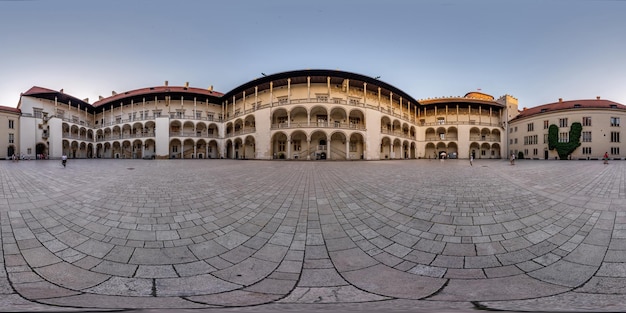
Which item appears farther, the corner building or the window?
the corner building

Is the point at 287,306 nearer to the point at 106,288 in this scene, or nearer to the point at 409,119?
the point at 106,288

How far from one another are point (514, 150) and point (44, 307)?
5943cm

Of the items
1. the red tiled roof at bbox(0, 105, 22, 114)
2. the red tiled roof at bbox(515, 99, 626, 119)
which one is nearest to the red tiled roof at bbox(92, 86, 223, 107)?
the red tiled roof at bbox(0, 105, 22, 114)

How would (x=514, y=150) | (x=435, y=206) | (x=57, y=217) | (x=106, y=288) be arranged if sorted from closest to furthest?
(x=106, y=288), (x=57, y=217), (x=435, y=206), (x=514, y=150)

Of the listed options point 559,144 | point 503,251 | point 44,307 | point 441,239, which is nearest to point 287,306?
point 44,307

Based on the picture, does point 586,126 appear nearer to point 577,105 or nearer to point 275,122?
point 577,105

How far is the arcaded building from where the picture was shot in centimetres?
3859

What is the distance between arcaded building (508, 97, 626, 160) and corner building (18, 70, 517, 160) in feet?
20.1

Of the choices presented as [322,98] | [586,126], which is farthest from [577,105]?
[322,98]

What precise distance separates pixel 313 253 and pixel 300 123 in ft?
98.3

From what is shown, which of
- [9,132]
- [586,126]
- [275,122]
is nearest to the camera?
[275,122]

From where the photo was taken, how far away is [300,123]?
3331 centimetres

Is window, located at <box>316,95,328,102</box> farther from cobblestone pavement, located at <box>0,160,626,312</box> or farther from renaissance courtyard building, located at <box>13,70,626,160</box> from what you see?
cobblestone pavement, located at <box>0,160,626,312</box>

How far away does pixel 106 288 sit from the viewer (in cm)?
308
